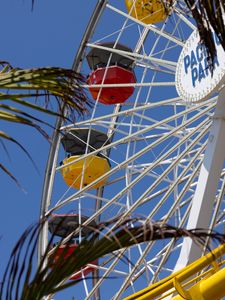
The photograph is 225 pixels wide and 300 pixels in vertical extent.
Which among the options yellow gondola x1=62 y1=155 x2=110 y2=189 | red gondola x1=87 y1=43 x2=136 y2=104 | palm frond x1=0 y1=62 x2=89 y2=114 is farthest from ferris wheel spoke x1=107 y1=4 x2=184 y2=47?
palm frond x1=0 y1=62 x2=89 y2=114

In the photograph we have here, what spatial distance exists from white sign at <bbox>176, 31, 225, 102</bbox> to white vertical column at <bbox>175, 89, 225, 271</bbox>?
0.89ft

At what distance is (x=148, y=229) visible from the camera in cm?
229

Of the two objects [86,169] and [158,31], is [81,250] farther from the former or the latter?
[86,169]

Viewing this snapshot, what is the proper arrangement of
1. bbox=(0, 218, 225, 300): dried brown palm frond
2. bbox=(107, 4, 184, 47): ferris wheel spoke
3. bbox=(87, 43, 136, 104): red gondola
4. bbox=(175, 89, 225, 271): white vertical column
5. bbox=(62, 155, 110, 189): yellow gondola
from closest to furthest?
bbox=(0, 218, 225, 300): dried brown palm frond → bbox=(175, 89, 225, 271): white vertical column → bbox=(107, 4, 184, 47): ferris wheel spoke → bbox=(87, 43, 136, 104): red gondola → bbox=(62, 155, 110, 189): yellow gondola

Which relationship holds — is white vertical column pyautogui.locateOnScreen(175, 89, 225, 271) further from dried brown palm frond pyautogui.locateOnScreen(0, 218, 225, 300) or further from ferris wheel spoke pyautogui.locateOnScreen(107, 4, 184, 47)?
dried brown palm frond pyautogui.locateOnScreen(0, 218, 225, 300)

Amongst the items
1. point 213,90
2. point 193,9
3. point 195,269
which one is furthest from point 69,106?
point 213,90

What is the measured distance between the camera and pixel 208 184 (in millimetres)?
11398

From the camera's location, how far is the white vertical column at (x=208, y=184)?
11.2 metres

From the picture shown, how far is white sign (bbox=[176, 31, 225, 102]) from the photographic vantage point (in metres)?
11.2

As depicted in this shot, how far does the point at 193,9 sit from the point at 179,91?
30.5 ft

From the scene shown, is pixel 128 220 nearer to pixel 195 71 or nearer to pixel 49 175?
pixel 195 71

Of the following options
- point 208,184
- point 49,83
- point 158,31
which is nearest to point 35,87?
point 49,83

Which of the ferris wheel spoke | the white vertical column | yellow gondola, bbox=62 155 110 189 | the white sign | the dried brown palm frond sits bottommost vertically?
the dried brown palm frond

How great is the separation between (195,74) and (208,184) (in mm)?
1793
